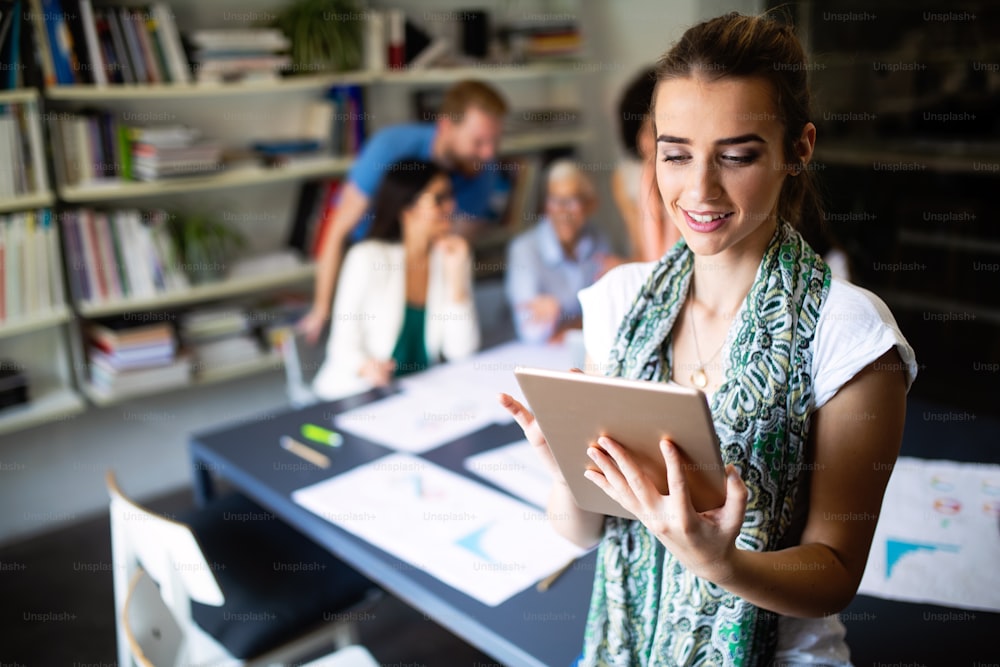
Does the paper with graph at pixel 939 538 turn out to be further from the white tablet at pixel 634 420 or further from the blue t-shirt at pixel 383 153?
the blue t-shirt at pixel 383 153

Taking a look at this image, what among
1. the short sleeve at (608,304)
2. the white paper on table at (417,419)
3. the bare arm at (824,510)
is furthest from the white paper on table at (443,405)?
the bare arm at (824,510)

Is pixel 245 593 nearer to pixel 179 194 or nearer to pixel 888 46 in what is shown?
pixel 179 194

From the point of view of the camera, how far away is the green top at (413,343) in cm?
284

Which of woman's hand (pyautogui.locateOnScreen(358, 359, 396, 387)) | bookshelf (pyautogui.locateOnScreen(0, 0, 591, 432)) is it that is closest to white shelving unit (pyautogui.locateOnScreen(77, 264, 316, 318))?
bookshelf (pyautogui.locateOnScreen(0, 0, 591, 432))

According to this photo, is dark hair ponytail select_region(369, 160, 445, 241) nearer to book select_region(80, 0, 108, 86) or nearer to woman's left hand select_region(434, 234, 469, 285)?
woman's left hand select_region(434, 234, 469, 285)

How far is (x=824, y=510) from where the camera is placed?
1042 millimetres

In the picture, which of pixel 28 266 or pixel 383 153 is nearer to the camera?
pixel 28 266

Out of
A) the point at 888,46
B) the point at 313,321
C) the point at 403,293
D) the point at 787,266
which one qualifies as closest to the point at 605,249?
the point at 403,293

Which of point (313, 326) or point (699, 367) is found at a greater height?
point (699, 367)

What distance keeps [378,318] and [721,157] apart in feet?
6.11

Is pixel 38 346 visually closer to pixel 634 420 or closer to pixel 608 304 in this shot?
pixel 608 304

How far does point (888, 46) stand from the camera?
399 centimetres

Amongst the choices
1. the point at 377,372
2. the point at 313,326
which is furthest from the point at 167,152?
the point at 377,372

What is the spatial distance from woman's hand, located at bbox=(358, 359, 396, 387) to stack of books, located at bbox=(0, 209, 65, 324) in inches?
48.0
